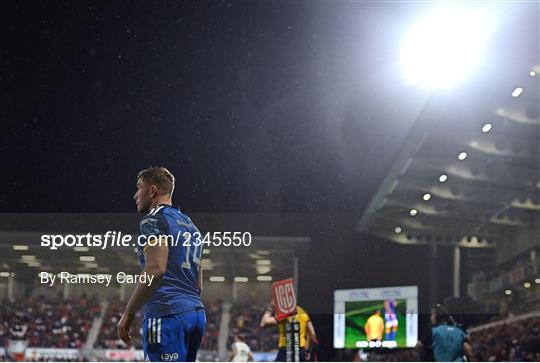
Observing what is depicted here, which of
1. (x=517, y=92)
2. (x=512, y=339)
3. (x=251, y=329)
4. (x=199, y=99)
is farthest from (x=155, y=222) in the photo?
(x=512, y=339)

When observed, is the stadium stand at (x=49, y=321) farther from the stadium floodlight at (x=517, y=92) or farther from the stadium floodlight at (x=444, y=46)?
the stadium floodlight at (x=517, y=92)

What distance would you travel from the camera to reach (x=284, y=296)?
4879 mm

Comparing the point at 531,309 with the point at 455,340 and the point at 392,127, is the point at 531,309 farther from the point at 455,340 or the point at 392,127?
the point at 392,127

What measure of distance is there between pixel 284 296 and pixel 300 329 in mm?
409

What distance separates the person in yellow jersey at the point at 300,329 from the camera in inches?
173

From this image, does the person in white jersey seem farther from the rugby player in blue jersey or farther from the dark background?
the rugby player in blue jersey

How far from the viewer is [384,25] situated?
4.67 m

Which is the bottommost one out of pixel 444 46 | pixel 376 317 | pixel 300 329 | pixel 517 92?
pixel 300 329

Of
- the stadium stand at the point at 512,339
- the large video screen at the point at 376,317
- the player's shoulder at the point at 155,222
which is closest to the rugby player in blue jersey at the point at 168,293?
the player's shoulder at the point at 155,222

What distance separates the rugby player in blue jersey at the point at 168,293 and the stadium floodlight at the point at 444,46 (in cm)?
263

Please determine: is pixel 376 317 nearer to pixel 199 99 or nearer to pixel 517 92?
pixel 517 92

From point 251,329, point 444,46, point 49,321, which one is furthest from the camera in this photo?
point 251,329

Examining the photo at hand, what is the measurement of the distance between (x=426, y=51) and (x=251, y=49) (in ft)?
3.25

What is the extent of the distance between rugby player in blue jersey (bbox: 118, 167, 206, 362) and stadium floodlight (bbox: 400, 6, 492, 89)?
2.63m
